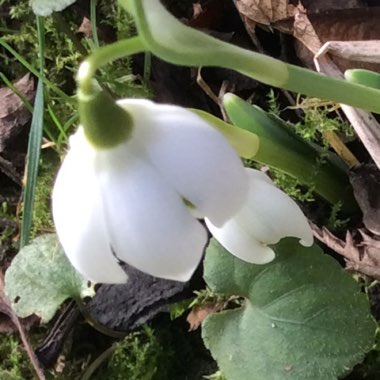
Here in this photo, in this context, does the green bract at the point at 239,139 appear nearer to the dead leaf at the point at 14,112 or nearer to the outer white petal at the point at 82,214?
the outer white petal at the point at 82,214

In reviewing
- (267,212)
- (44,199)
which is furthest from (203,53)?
(44,199)

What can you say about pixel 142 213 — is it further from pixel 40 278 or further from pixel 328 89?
pixel 40 278

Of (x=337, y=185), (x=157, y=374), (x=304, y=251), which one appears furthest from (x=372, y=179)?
(x=157, y=374)

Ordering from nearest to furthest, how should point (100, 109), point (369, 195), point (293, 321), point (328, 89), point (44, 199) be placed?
point (100, 109)
point (328, 89)
point (293, 321)
point (369, 195)
point (44, 199)

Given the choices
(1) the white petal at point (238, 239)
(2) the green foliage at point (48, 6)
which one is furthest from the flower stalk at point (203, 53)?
(2) the green foliage at point (48, 6)

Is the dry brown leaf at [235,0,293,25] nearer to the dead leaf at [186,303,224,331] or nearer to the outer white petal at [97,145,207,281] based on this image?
the dead leaf at [186,303,224,331]

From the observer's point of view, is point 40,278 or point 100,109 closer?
point 100,109

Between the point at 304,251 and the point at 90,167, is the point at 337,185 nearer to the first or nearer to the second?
the point at 304,251
